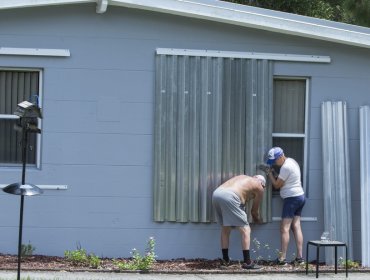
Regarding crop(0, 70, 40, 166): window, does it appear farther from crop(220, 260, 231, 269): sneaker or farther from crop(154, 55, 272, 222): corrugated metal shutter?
crop(220, 260, 231, 269): sneaker

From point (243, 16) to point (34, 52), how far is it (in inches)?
123

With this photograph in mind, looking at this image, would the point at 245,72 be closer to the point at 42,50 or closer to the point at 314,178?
the point at 314,178

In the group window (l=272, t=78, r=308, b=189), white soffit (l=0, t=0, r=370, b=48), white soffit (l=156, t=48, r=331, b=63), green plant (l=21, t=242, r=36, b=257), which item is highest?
white soffit (l=0, t=0, r=370, b=48)

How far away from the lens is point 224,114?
1143 centimetres

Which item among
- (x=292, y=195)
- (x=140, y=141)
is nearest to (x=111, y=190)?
(x=140, y=141)

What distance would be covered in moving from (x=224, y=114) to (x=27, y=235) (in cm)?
345

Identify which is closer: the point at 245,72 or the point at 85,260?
the point at 85,260

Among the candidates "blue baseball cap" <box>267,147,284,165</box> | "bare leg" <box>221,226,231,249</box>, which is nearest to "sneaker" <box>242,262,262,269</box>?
"bare leg" <box>221,226,231,249</box>

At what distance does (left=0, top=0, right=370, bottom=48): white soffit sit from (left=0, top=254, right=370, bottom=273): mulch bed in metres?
3.48

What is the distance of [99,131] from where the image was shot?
11.2 m

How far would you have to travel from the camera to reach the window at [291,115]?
1174cm

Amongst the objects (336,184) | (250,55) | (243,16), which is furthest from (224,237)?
(243,16)

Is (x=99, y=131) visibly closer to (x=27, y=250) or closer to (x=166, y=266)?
(x=27, y=250)

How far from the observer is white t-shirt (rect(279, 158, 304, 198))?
11148 mm
